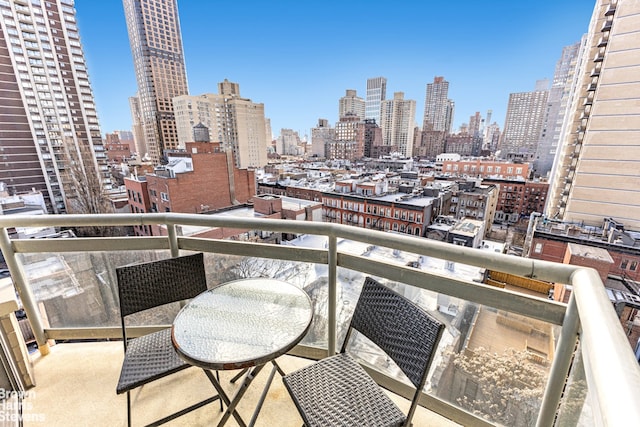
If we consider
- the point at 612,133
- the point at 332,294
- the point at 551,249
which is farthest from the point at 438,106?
the point at 332,294

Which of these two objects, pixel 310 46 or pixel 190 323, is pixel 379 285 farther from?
pixel 310 46

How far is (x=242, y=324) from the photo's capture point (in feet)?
4.12

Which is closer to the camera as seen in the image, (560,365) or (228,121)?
(560,365)

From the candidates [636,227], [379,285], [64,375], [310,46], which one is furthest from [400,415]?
[310,46]

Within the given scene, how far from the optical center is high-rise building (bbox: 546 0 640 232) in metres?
15.0

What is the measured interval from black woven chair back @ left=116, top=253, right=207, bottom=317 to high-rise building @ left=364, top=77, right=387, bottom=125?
9042cm

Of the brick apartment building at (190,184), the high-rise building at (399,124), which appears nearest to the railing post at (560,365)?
the brick apartment building at (190,184)

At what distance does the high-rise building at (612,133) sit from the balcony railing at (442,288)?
22.0 meters

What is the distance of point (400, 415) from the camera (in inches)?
41.3

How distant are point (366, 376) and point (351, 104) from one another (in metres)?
93.2

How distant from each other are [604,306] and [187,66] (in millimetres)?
67539

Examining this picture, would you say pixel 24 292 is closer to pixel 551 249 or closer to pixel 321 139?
pixel 551 249

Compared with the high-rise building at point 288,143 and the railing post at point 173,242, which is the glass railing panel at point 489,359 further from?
the high-rise building at point 288,143

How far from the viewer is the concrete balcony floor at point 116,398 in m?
1.57
